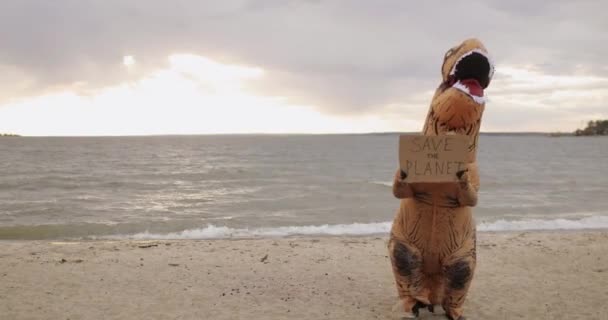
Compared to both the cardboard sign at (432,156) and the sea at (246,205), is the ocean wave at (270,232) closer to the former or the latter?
the sea at (246,205)

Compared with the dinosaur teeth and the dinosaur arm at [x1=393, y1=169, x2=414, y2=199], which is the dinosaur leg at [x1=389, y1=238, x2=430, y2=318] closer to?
the dinosaur arm at [x1=393, y1=169, x2=414, y2=199]

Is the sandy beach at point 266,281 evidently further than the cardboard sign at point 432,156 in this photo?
Yes

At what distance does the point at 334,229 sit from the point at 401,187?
7.85m

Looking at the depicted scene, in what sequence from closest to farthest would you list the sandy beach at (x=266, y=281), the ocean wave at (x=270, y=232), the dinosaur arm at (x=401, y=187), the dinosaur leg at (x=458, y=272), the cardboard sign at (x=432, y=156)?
the cardboard sign at (x=432, y=156)
the dinosaur arm at (x=401, y=187)
the dinosaur leg at (x=458, y=272)
the sandy beach at (x=266, y=281)
the ocean wave at (x=270, y=232)

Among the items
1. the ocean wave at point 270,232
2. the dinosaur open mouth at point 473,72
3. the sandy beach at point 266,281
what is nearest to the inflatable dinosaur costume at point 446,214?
the dinosaur open mouth at point 473,72

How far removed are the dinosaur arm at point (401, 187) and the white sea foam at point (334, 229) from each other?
7.12 m

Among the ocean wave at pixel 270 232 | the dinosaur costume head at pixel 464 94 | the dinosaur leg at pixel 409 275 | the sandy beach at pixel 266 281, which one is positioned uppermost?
the dinosaur costume head at pixel 464 94

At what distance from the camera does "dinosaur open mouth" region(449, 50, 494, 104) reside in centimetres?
437

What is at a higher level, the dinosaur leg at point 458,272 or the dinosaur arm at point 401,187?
the dinosaur arm at point 401,187

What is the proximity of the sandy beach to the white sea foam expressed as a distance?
2087mm

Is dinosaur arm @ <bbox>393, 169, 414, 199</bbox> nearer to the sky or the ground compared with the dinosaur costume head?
nearer to the ground

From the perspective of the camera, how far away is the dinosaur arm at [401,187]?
4537 millimetres

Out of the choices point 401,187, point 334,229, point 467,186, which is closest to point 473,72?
point 467,186

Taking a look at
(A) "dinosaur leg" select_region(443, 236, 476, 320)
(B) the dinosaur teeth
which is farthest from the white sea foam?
(B) the dinosaur teeth
